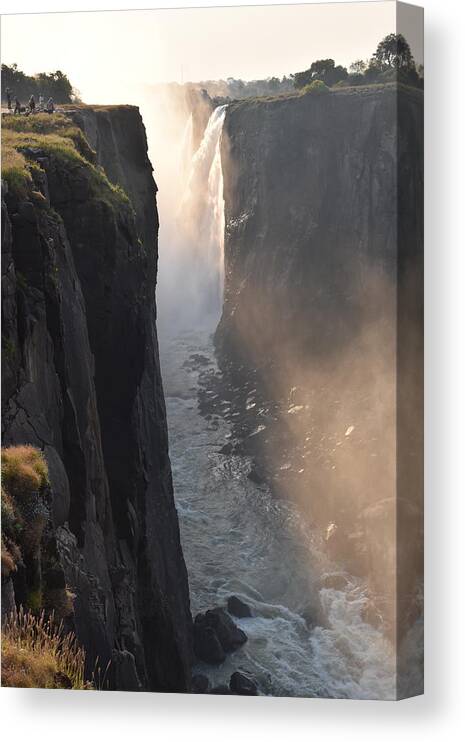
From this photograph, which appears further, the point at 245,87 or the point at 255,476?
the point at 255,476

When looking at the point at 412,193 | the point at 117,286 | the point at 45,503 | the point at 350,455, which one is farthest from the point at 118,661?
the point at 412,193

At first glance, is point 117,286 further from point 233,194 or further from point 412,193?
point 412,193

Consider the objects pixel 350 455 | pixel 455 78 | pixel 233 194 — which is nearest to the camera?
pixel 455 78

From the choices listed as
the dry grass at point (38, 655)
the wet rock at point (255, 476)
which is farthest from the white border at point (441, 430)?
the wet rock at point (255, 476)

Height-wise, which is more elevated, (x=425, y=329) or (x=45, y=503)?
(x=425, y=329)

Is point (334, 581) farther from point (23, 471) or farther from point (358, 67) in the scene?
point (358, 67)

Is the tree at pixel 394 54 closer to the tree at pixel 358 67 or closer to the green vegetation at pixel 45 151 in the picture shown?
the tree at pixel 358 67

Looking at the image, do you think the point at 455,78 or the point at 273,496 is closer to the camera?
the point at 455,78

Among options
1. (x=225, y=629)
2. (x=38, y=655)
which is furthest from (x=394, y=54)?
(x=38, y=655)
